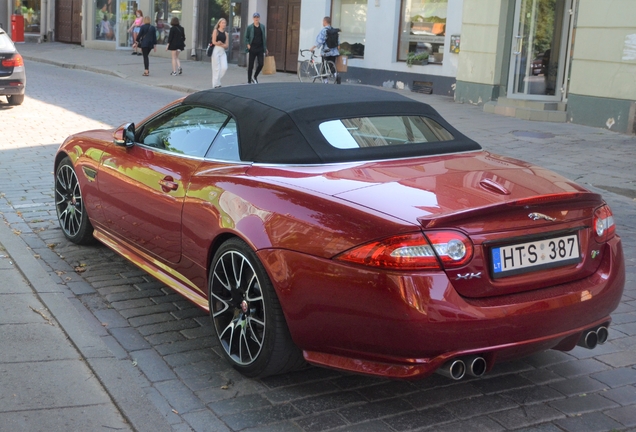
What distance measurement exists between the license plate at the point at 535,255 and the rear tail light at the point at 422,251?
18cm

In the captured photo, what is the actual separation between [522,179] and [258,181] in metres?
1.34

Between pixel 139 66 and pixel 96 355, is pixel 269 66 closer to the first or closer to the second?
pixel 139 66

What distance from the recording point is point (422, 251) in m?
3.62

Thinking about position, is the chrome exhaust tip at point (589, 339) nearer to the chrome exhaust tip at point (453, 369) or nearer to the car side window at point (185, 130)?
the chrome exhaust tip at point (453, 369)

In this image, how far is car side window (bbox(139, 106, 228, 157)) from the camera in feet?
16.8

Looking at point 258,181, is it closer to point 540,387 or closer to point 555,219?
point 555,219

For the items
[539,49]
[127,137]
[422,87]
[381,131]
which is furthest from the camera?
[422,87]

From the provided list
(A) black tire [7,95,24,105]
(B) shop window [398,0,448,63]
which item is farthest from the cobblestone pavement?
(B) shop window [398,0,448,63]

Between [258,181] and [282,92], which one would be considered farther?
[282,92]

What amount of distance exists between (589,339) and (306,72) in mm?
20354

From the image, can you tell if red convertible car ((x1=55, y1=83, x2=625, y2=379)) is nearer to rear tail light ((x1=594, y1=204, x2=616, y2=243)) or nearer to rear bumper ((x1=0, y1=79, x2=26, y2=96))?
rear tail light ((x1=594, y1=204, x2=616, y2=243))

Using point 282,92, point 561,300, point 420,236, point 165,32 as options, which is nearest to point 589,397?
point 561,300

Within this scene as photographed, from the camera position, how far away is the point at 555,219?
3.97 metres

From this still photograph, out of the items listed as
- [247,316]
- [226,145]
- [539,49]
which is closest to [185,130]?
[226,145]
